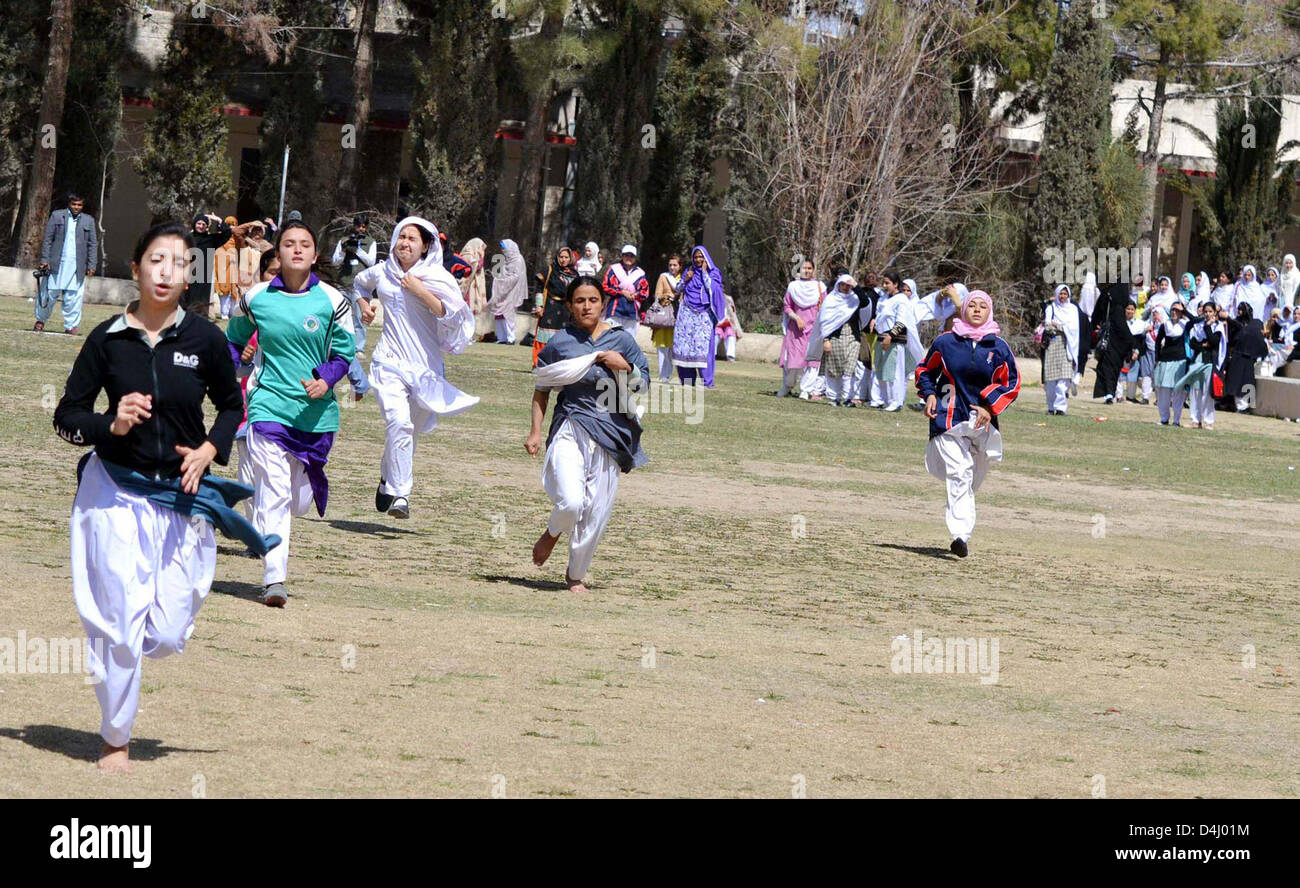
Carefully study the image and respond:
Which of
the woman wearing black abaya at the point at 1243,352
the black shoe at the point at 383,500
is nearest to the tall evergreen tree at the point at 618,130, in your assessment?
the woman wearing black abaya at the point at 1243,352

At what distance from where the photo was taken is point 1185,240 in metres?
47.7

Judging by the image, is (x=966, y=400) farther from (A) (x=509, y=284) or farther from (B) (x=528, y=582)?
(A) (x=509, y=284)

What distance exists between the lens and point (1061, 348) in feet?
89.0

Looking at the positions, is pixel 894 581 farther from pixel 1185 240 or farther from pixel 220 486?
pixel 1185 240

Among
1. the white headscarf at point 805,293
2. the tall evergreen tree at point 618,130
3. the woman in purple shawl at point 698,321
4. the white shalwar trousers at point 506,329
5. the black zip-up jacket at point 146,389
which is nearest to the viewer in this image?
the black zip-up jacket at point 146,389

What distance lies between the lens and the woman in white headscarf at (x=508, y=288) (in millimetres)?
32875

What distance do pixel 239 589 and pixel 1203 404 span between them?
2114cm

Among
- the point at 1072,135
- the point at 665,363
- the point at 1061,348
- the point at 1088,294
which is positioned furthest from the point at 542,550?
the point at 1072,135

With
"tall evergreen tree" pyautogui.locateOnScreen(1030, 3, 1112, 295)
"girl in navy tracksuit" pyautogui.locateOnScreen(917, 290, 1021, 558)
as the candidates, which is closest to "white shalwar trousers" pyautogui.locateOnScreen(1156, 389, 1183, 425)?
"tall evergreen tree" pyautogui.locateOnScreen(1030, 3, 1112, 295)

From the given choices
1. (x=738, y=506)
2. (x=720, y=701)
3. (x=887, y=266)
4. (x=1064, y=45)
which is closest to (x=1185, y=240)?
(x=1064, y=45)

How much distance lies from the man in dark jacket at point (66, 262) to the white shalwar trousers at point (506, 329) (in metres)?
9.77

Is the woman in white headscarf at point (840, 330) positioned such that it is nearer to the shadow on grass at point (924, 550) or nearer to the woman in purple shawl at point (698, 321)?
the woman in purple shawl at point (698, 321)
